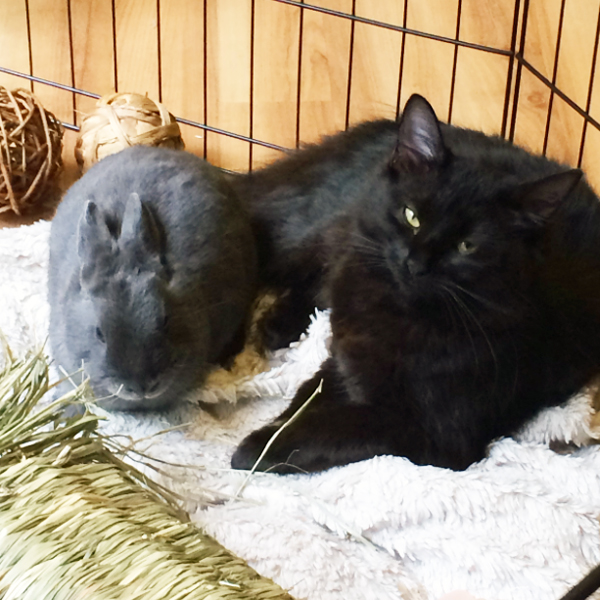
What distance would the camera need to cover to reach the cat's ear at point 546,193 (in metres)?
1.02

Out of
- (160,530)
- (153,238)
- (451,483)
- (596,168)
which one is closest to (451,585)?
(451,483)

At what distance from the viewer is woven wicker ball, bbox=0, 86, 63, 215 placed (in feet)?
5.78

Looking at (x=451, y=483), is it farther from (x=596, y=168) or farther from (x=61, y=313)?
(x=596, y=168)

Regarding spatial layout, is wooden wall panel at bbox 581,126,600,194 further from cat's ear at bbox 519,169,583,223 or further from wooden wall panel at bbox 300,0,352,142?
cat's ear at bbox 519,169,583,223

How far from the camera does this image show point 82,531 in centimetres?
74

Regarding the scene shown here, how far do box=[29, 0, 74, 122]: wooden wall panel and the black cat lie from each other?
1.29 metres

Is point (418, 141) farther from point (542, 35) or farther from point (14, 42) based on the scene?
point (14, 42)

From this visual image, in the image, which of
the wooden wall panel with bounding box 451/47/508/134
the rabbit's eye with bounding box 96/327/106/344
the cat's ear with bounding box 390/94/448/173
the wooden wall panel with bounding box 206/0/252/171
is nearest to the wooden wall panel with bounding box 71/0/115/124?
the wooden wall panel with bounding box 206/0/252/171

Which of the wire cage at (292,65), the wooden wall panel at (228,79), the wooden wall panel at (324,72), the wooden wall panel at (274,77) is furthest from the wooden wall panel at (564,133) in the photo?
the wooden wall panel at (228,79)

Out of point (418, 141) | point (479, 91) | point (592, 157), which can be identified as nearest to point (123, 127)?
point (418, 141)

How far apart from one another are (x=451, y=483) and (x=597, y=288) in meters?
0.43

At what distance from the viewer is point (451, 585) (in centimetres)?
106

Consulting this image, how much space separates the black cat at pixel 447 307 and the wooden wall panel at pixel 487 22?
1257mm

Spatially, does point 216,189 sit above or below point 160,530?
above
